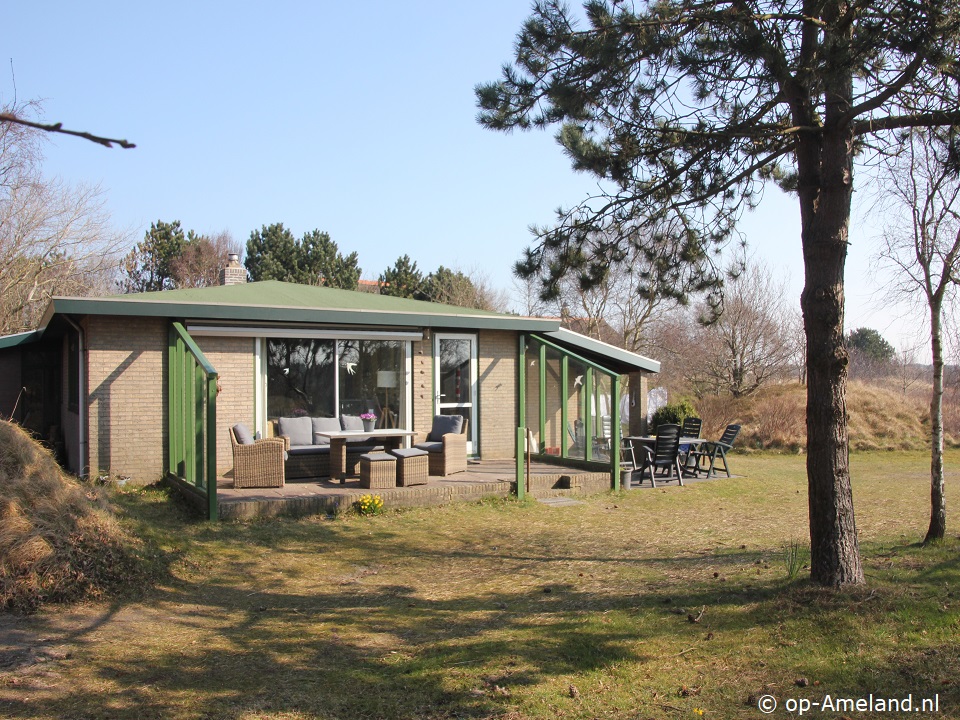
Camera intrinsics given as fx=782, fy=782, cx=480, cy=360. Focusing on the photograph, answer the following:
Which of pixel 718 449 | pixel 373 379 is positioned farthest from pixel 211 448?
pixel 718 449

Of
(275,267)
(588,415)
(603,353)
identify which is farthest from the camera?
(275,267)

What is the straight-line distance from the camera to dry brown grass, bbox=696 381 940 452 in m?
21.7

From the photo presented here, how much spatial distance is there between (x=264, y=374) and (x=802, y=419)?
15833 mm

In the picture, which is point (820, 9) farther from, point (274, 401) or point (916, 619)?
point (274, 401)

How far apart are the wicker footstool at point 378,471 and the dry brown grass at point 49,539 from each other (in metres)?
3.88

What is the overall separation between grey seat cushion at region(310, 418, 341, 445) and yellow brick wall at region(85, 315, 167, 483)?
2275mm

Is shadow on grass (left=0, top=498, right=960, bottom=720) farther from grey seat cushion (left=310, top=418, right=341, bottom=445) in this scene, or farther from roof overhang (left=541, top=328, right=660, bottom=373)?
roof overhang (left=541, top=328, right=660, bottom=373)

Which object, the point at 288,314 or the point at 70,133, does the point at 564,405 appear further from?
the point at 70,133

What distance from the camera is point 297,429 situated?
1230cm

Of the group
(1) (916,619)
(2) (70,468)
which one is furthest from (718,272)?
(2) (70,468)

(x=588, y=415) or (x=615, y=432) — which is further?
(x=588, y=415)

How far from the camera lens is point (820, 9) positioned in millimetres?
5785

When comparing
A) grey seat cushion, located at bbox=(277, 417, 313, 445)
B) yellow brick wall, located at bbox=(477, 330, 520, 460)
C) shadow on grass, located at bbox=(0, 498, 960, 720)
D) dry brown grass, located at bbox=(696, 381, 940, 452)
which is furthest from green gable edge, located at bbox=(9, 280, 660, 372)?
dry brown grass, located at bbox=(696, 381, 940, 452)

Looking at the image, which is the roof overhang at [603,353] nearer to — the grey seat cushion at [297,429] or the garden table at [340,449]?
the garden table at [340,449]
